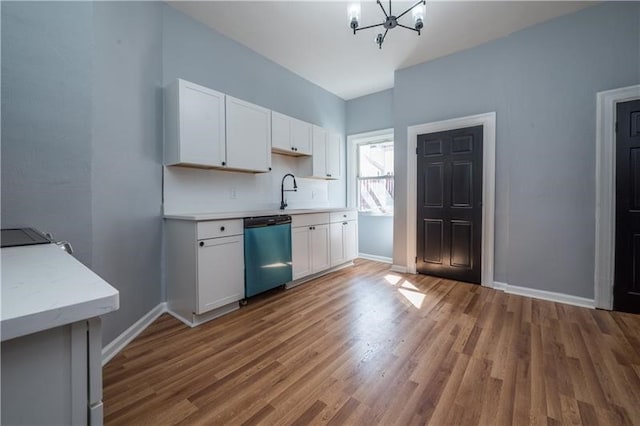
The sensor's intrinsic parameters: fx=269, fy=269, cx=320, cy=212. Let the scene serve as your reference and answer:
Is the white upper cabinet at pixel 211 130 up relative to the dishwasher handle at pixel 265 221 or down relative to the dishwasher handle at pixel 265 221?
up

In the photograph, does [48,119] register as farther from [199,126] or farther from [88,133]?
[199,126]

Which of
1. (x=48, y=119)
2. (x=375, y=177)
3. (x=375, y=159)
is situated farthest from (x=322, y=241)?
(x=48, y=119)

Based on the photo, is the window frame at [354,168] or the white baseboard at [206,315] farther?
the window frame at [354,168]

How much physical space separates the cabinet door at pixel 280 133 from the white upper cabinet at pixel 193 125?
667 millimetres

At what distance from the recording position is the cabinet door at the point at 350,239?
384cm

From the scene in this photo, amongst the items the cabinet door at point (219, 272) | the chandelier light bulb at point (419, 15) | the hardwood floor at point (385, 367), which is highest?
the chandelier light bulb at point (419, 15)

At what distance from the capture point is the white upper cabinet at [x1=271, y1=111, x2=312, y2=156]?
317 centimetres

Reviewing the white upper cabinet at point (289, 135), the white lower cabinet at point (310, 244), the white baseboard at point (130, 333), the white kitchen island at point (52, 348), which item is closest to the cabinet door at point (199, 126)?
the white upper cabinet at point (289, 135)

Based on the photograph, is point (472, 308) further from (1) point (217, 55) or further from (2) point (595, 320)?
(1) point (217, 55)

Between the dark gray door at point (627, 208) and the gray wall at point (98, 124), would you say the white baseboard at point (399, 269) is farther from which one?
the gray wall at point (98, 124)

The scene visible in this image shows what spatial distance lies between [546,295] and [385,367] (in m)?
2.21

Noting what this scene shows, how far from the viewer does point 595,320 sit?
2260mm

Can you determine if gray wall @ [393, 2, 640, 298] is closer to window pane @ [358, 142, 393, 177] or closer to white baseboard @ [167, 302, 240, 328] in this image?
window pane @ [358, 142, 393, 177]

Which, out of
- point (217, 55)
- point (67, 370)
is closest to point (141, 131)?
point (217, 55)
